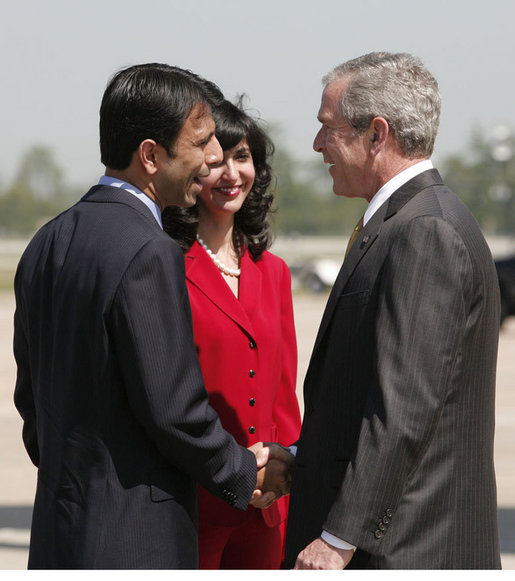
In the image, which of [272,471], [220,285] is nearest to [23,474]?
[220,285]

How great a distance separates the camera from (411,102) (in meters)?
2.72

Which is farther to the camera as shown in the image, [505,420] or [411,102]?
[505,420]

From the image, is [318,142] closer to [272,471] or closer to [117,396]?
[117,396]

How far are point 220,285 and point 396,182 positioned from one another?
1049 mm

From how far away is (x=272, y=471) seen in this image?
10.7ft

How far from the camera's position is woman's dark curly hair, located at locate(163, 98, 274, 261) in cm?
374

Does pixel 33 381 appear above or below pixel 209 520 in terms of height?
above

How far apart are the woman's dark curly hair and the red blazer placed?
0.07 meters

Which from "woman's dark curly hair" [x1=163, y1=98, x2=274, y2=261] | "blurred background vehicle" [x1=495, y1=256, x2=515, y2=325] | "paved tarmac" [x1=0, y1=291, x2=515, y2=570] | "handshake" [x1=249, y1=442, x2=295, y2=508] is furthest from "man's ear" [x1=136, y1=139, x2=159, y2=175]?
"blurred background vehicle" [x1=495, y1=256, x2=515, y2=325]

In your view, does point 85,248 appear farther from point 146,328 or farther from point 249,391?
point 249,391

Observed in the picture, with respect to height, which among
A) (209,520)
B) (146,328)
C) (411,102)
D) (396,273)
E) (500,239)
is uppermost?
(411,102)

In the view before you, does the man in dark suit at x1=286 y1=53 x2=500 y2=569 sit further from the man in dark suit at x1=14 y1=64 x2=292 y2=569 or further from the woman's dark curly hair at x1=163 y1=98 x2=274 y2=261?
the woman's dark curly hair at x1=163 y1=98 x2=274 y2=261

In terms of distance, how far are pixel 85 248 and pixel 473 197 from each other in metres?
90.3
